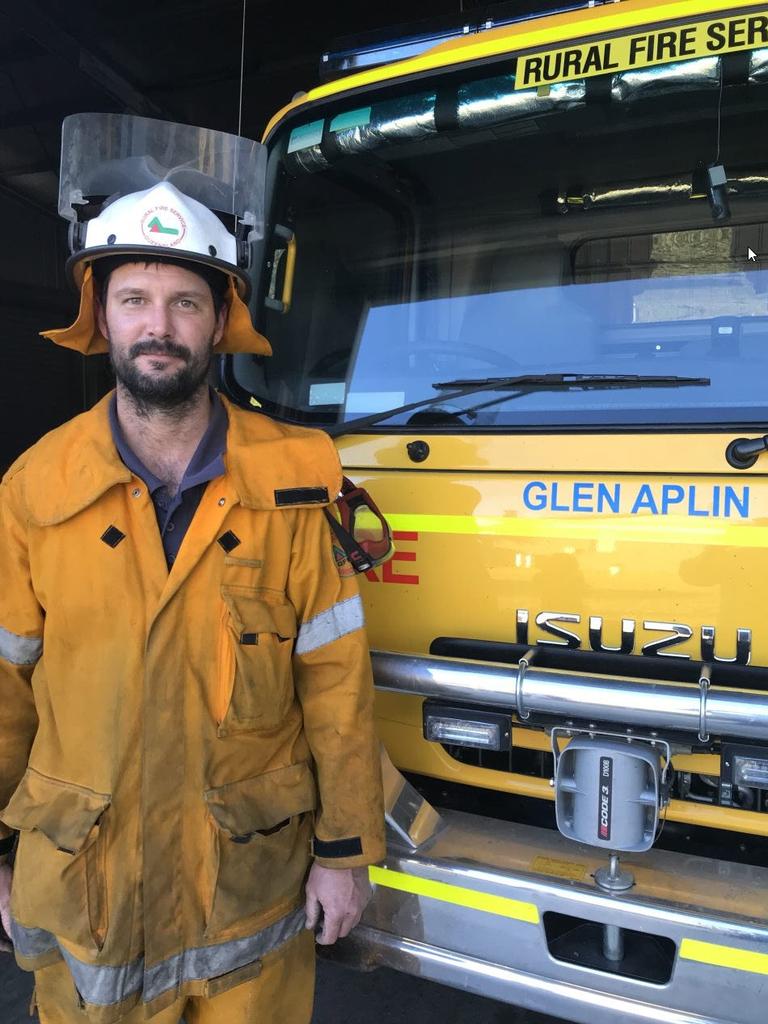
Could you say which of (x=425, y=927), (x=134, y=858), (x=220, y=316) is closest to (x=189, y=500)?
(x=220, y=316)

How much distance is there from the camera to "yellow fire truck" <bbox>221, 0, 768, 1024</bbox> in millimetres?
1677

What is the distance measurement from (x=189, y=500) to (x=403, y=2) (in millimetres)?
5673

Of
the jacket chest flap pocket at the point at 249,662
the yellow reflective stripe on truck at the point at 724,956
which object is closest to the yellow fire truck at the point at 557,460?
the yellow reflective stripe on truck at the point at 724,956

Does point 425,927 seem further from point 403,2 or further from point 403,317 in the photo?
point 403,2

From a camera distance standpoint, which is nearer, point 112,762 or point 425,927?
point 112,762

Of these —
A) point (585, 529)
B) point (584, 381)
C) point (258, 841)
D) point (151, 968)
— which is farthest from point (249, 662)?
point (584, 381)

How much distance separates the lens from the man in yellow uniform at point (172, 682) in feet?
4.81

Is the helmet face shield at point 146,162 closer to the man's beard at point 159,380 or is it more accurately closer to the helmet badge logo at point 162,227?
the helmet badge logo at point 162,227

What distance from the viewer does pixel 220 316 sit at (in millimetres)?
1774

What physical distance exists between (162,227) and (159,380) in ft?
1.01

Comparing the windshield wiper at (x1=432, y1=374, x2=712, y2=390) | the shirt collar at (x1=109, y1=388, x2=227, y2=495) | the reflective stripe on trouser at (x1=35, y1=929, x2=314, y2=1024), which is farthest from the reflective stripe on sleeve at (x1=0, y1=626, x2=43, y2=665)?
the windshield wiper at (x1=432, y1=374, x2=712, y2=390)

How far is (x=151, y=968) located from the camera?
1.49 m

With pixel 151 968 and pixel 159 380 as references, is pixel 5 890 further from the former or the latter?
pixel 159 380

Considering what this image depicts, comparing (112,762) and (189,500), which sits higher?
(189,500)
